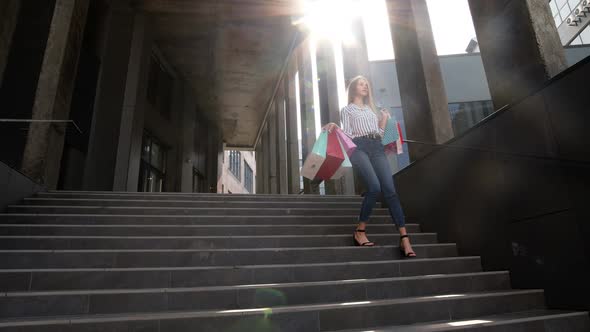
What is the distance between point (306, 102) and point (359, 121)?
10.8 meters

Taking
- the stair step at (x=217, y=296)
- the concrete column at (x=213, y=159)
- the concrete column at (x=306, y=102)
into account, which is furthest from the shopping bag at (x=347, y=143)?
the concrete column at (x=213, y=159)

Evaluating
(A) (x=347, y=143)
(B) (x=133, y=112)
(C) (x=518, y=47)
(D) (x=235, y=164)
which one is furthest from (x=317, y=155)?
(D) (x=235, y=164)

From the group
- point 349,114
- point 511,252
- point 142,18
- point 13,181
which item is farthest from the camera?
point 142,18

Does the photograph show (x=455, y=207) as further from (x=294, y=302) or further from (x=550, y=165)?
(x=294, y=302)

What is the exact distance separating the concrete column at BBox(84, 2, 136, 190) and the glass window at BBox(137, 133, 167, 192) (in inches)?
96.3

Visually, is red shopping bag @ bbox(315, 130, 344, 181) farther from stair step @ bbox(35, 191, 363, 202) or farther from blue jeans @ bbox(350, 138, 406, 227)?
stair step @ bbox(35, 191, 363, 202)

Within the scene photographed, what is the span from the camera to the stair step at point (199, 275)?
116 inches

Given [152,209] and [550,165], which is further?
[152,209]

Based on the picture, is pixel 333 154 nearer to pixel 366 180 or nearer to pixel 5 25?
pixel 366 180

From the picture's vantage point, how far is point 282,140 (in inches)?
728

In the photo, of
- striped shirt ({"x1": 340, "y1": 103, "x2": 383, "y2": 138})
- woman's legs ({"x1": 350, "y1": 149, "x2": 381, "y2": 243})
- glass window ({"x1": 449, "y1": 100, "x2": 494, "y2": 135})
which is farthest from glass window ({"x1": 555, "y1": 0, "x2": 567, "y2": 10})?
woman's legs ({"x1": 350, "y1": 149, "x2": 381, "y2": 243})

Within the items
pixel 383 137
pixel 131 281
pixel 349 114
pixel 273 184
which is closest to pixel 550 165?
pixel 383 137

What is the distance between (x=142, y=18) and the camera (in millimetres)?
12430

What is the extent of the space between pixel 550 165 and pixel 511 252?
0.96 meters
